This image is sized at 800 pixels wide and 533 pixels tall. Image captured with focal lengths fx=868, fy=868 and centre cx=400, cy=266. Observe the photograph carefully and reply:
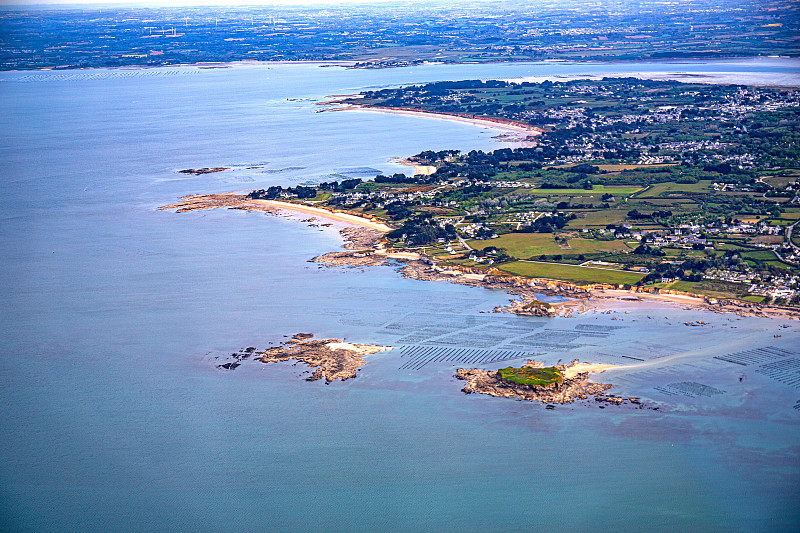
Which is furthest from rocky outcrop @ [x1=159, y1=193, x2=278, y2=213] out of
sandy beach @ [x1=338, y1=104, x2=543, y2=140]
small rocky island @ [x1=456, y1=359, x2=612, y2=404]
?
sandy beach @ [x1=338, y1=104, x2=543, y2=140]

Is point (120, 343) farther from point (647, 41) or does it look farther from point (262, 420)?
point (647, 41)

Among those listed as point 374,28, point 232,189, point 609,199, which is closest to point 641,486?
point 609,199

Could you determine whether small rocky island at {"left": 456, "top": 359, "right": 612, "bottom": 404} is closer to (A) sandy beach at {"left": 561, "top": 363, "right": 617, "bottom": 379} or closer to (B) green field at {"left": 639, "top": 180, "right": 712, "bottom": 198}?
(A) sandy beach at {"left": 561, "top": 363, "right": 617, "bottom": 379}

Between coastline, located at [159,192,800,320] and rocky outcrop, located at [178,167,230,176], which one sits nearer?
coastline, located at [159,192,800,320]

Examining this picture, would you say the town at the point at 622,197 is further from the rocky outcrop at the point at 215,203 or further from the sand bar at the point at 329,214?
the rocky outcrop at the point at 215,203

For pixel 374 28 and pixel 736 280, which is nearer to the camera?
pixel 736 280

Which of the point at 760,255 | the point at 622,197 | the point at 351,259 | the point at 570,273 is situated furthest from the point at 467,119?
the point at 570,273
